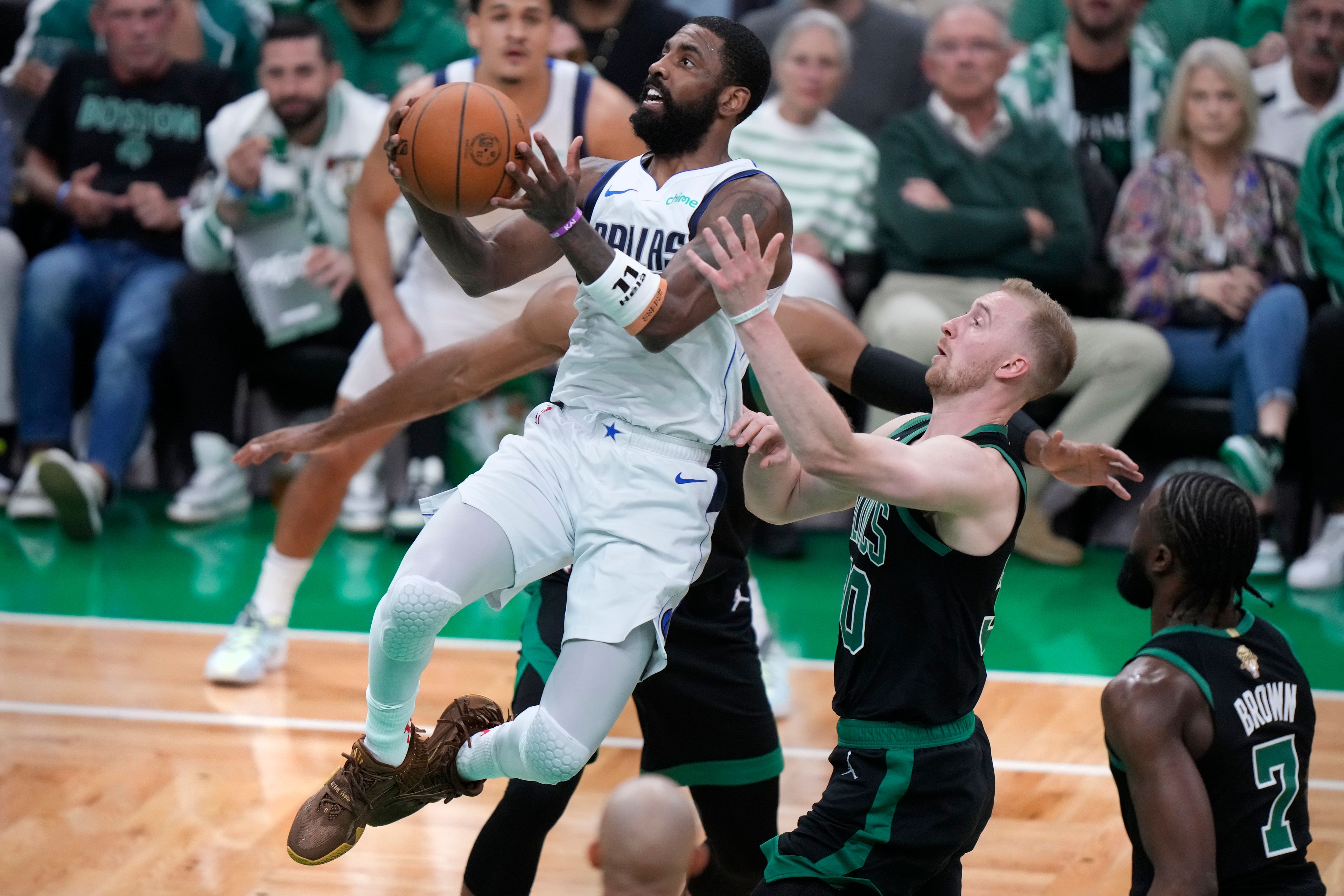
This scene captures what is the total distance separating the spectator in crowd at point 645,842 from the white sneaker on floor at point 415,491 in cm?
456

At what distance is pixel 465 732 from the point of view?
11.1 ft

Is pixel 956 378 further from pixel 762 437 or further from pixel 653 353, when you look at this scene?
pixel 653 353

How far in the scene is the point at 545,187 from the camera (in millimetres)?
3008

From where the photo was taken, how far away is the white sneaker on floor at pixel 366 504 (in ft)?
24.0

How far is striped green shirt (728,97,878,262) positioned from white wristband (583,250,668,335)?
4.02 metres

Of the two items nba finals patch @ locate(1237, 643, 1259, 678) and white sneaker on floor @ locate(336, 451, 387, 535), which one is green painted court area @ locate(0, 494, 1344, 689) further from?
nba finals patch @ locate(1237, 643, 1259, 678)

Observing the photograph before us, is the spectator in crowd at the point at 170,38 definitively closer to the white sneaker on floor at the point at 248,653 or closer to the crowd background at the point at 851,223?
the crowd background at the point at 851,223

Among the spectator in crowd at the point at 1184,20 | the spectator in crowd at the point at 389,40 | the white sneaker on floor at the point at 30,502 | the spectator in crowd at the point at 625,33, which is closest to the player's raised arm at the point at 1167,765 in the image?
the spectator in crowd at the point at 625,33

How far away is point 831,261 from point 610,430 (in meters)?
4.02

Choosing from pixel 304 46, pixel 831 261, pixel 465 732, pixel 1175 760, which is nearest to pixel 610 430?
pixel 465 732

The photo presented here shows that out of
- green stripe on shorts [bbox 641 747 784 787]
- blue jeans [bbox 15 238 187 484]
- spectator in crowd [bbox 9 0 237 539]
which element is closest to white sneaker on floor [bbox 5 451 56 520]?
spectator in crowd [bbox 9 0 237 539]

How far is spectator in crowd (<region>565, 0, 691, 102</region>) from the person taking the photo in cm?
732

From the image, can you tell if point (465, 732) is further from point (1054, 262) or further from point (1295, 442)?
point (1295, 442)

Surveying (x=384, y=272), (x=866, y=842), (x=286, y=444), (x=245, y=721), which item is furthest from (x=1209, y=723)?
(x=384, y=272)
